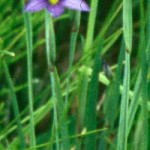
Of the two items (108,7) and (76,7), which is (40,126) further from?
(76,7)

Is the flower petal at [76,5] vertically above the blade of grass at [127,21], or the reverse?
the flower petal at [76,5]

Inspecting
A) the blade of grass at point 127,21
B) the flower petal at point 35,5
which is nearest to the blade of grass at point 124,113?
the blade of grass at point 127,21

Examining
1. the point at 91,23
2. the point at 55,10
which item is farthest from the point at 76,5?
the point at 91,23

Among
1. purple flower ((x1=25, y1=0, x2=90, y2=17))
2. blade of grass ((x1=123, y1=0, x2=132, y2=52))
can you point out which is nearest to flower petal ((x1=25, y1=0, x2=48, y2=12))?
purple flower ((x1=25, y1=0, x2=90, y2=17))

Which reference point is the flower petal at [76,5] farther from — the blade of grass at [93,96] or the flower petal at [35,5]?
the blade of grass at [93,96]

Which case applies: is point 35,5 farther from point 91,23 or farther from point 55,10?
point 91,23

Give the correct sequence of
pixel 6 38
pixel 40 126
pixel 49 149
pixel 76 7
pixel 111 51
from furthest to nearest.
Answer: pixel 111 51 < pixel 40 126 < pixel 6 38 < pixel 49 149 < pixel 76 7

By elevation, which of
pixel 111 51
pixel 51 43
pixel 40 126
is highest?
pixel 51 43

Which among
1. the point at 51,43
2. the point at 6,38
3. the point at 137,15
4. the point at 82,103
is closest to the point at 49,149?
the point at 82,103
